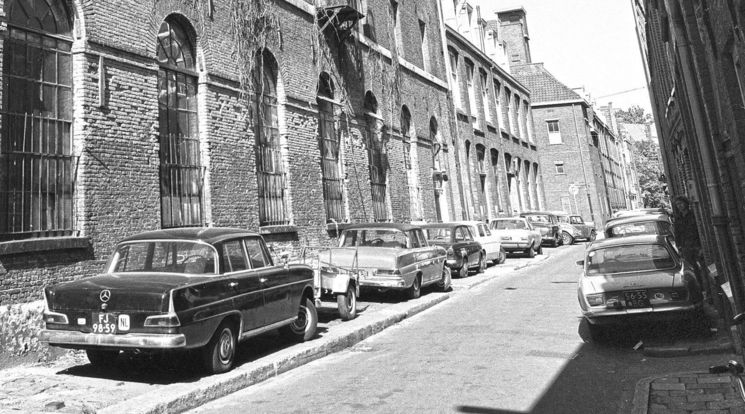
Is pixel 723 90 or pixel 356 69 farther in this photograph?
pixel 356 69

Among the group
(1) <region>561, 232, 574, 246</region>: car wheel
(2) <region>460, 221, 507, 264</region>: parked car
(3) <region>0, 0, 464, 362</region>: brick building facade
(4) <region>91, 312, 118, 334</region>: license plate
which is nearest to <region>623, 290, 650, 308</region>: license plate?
(4) <region>91, 312, 118, 334</region>: license plate

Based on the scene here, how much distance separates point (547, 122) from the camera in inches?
1828

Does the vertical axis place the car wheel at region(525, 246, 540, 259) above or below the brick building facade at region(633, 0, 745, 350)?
below

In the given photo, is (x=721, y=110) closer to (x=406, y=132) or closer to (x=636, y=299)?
(x=636, y=299)

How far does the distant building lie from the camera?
45.3 meters

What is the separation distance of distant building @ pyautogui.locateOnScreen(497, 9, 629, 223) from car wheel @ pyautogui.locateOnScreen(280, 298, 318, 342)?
39404mm

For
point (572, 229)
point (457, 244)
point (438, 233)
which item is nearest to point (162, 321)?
point (457, 244)

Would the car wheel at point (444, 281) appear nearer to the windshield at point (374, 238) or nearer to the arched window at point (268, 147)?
the windshield at point (374, 238)

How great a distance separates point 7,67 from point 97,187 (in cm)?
217

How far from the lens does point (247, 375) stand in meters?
5.85

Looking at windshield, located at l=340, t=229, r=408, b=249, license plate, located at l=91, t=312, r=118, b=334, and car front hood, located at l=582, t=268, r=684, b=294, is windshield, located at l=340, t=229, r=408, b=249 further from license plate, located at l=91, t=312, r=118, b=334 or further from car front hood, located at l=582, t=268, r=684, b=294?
license plate, located at l=91, t=312, r=118, b=334

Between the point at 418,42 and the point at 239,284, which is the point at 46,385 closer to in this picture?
the point at 239,284

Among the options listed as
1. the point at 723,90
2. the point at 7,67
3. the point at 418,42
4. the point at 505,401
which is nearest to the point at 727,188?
the point at 723,90

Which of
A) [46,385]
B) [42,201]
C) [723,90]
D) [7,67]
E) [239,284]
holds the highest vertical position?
[7,67]
